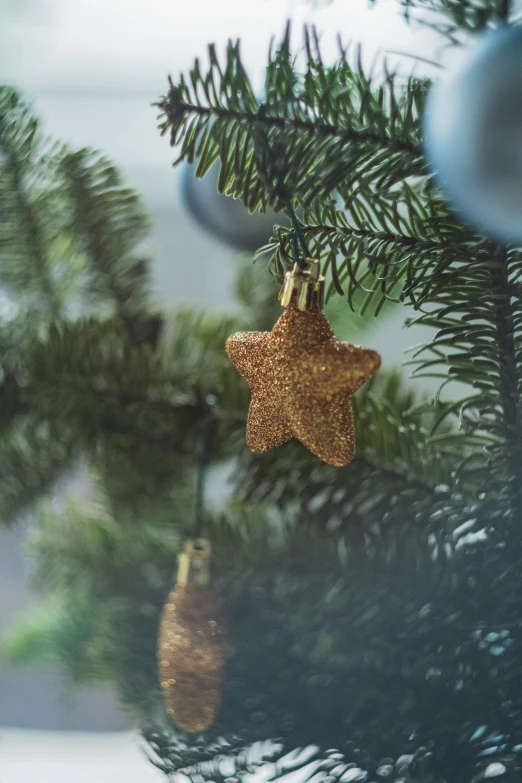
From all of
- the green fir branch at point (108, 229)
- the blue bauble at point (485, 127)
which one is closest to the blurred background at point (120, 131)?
the green fir branch at point (108, 229)

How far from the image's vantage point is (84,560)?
450mm

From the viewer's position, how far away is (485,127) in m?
0.20

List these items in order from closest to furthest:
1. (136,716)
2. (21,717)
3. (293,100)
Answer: (293,100), (136,716), (21,717)

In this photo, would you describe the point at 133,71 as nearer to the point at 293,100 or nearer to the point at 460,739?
the point at 293,100

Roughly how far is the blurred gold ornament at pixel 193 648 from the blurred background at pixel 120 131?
0.16 feet

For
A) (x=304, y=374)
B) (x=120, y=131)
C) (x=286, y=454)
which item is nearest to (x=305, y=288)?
(x=304, y=374)

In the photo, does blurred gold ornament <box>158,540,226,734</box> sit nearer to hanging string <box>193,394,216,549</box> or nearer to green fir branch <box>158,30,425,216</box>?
hanging string <box>193,394,216,549</box>

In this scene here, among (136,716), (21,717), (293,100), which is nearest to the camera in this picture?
(293,100)

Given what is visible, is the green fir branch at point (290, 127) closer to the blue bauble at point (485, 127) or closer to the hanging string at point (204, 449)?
the blue bauble at point (485, 127)

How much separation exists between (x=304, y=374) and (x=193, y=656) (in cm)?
16

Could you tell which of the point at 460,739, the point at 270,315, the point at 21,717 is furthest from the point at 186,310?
the point at 21,717

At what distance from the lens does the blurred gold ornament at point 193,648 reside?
317mm

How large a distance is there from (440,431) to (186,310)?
17 cm

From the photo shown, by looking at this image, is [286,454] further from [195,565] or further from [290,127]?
[290,127]
